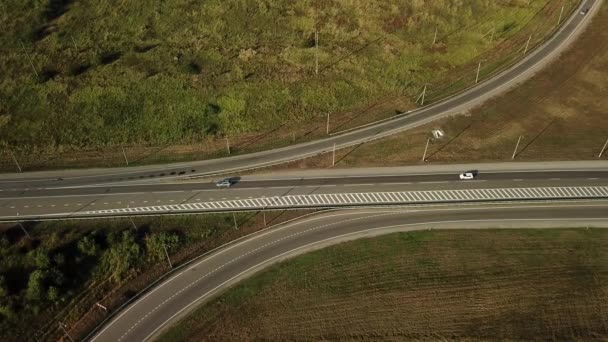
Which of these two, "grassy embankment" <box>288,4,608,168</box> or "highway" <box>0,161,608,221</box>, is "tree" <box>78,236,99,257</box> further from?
"grassy embankment" <box>288,4,608,168</box>

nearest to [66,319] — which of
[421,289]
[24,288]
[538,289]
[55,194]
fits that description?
[24,288]

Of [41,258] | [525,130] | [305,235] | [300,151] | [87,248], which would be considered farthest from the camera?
[525,130]

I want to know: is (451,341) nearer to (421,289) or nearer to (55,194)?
(421,289)

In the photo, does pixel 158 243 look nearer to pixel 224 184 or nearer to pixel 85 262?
pixel 85 262

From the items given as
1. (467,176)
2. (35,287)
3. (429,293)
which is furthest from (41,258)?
(467,176)

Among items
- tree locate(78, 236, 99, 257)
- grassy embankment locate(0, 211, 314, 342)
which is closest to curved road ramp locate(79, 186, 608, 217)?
grassy embankment locate(0, 211, 314, 342)

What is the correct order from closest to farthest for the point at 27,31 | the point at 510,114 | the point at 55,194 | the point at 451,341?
the point at 451,341 < the point at 55,194 < the point at 510,114 < the point at 27,31
